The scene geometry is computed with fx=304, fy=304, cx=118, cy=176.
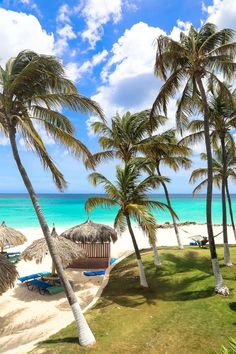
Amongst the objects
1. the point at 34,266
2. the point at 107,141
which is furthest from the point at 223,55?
the point at 34,266

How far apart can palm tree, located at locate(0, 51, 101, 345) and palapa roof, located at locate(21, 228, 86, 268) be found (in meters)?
5.17

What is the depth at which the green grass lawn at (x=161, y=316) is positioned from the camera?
7.82 meters

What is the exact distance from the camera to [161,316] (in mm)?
9500

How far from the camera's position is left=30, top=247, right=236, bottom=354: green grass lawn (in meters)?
7.82

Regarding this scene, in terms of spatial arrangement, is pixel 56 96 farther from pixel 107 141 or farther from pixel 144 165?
pixel 107 141

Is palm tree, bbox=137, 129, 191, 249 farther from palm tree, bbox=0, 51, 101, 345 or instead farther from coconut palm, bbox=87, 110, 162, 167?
palm tree, bbox=0, 51, 101, 345

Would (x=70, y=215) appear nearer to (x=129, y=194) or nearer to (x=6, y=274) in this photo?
(x=129, y=194)

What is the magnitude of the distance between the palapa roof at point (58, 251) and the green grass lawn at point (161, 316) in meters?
2.07

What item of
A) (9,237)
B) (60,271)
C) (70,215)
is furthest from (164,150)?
(70,215)

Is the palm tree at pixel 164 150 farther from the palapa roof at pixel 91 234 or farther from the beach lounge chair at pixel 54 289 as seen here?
the beach lounge chair at pixel 54 289

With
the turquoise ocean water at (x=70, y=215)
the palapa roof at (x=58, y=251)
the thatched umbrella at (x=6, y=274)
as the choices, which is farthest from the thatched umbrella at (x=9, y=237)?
the turquoise ocean water at (x=70, y=215)

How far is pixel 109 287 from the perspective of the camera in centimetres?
1265

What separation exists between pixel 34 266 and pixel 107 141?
361 inches

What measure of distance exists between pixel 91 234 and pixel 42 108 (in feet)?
31.5
